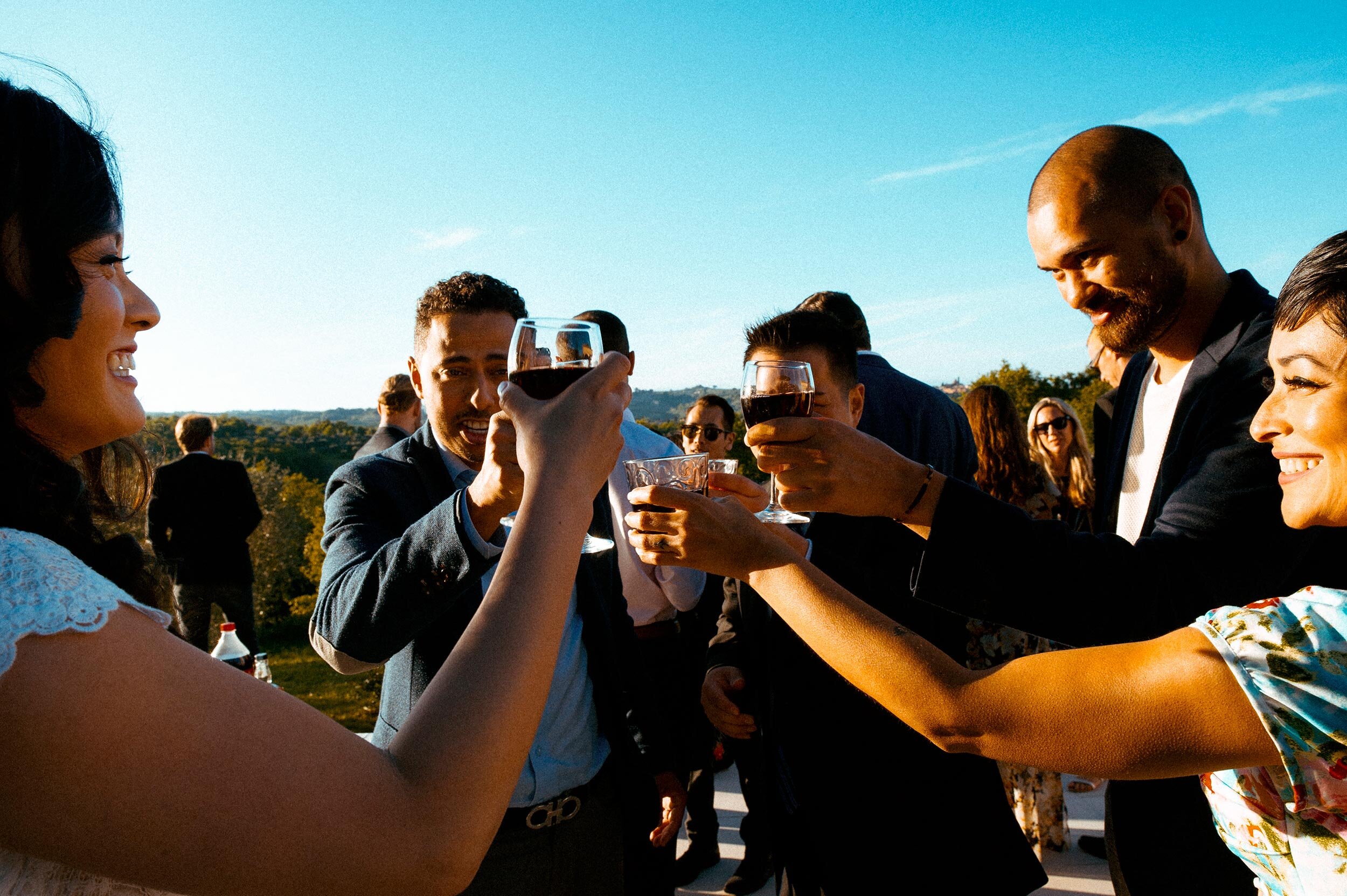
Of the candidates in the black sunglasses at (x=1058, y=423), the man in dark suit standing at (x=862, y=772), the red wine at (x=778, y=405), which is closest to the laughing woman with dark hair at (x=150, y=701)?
the red wine at (x=778, y=405)

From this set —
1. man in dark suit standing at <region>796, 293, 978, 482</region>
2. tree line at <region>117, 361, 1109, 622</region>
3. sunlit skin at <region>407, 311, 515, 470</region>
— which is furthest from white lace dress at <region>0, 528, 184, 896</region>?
tree line at <region>117, 361, 1109, 622</region>

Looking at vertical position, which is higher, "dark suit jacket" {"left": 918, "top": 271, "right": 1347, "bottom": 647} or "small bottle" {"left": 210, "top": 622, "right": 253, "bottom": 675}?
"dark suit jacket" {"left": 918, "top": 271, "right": 1347, "bottom": 647}

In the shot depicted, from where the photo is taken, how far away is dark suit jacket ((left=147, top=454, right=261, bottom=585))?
855cm


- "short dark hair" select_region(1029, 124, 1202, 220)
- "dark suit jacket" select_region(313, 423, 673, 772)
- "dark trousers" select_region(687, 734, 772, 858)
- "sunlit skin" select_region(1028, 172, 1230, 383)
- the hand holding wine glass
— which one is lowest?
"dark trousers" select_region(687, 734, 772, 858)

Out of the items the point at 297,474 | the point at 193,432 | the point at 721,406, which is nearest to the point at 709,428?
the point at 721,406

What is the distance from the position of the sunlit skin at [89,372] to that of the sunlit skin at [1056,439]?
7181mm

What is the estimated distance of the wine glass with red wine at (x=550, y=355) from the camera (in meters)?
1.85

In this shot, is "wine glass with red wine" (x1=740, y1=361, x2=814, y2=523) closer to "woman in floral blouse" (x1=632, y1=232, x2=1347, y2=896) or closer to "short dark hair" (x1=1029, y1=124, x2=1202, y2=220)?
"woman in floral blouse" (x1=632, y1=232, x2=1347, y2=896)

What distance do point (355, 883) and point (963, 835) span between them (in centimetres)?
231

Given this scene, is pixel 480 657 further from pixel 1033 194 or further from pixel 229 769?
pixel 1033 194

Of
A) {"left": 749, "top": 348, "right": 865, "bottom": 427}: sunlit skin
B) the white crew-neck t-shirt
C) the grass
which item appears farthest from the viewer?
the grass

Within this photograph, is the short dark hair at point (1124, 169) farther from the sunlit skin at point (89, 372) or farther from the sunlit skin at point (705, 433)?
the sunlit skin at point (705, 433)

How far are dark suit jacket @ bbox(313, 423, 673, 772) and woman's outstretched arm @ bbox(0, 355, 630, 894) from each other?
928 millimetres

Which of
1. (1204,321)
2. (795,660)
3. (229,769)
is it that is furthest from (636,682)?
(1204,321)
